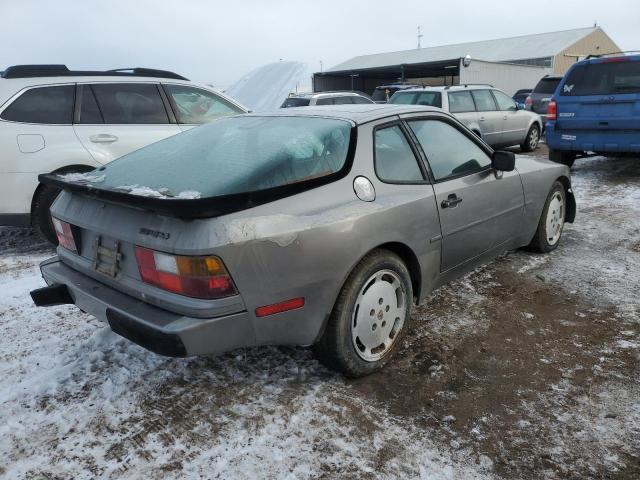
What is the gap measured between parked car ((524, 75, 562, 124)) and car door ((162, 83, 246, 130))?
11480 mm

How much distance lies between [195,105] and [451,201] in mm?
3718

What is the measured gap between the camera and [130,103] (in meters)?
5.38

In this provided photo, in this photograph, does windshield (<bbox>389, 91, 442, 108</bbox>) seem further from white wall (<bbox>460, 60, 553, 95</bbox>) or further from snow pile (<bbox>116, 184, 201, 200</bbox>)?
white wall (<bbox>460, 60, 553, 95</bbox>)

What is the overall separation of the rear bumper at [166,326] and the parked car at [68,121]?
259 cm

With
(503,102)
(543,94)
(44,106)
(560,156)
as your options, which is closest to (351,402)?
(44,106)

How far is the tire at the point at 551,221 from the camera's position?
4473 millimetres

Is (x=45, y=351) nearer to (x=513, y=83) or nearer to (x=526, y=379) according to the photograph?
(x=526, y=379)

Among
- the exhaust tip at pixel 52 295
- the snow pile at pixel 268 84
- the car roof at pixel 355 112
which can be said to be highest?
the snow pile at pixel 268 84

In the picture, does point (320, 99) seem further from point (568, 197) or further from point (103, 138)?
point (568, 197)

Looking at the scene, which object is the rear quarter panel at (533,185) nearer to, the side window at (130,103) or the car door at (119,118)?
the car door at (119,118)

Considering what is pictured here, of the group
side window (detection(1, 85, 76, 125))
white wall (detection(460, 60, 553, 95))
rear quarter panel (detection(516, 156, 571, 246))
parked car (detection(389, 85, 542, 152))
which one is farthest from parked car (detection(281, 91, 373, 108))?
white wall (detection(460, 60, 553, 95))

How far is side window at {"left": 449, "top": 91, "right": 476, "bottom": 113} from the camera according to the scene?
386 inches

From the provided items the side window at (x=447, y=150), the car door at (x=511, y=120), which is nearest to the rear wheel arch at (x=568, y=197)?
the side window at (x=447, y=150)

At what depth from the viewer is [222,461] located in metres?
2.18
